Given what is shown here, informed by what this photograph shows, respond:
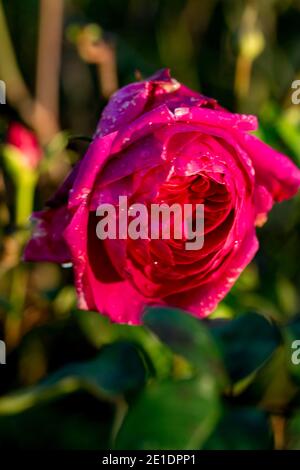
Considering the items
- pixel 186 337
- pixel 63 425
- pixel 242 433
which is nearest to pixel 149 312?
pixel 186 337

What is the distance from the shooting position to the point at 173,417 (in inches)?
31.4

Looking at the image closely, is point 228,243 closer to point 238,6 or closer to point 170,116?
point 170,116

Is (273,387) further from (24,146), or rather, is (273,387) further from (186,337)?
(24,146)

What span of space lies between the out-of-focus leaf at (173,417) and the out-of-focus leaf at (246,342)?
3 cm

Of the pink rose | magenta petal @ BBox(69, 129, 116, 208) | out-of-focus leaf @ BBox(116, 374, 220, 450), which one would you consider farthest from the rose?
the pink rose

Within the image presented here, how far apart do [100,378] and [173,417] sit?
11 centimetres

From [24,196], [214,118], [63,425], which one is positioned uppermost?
[214,118]

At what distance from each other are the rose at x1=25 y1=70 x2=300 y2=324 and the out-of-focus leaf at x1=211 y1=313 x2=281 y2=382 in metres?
0.13

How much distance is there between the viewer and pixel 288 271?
4.17 feet

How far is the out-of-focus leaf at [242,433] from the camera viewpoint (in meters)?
0.78

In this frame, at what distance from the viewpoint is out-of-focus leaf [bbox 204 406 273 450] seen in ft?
2.55
